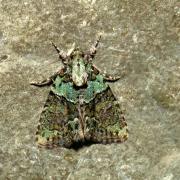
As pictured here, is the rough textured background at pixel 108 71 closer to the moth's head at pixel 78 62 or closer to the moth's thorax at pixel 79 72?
the moth's head at pixel 78 62

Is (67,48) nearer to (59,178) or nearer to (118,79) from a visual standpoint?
(118,79)

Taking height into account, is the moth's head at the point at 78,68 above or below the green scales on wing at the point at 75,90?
above

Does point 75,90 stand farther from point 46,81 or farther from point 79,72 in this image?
point 46,81

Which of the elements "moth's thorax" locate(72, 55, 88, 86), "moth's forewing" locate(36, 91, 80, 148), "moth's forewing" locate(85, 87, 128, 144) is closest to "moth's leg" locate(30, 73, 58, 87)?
"moth's forewing" locate(36, 91, 80, 148)

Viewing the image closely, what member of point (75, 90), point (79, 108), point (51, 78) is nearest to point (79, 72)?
point (75, 90)

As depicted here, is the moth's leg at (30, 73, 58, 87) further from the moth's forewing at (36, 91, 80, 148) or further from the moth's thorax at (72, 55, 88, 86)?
the moth's thorax at (72, 55, 88, 86)

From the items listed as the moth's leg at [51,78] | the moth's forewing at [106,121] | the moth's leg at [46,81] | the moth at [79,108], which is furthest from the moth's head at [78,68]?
the moth's forewing at [106,121]

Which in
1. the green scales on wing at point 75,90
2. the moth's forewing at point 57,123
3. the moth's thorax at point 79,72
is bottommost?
the moth's forewing at point 57,123

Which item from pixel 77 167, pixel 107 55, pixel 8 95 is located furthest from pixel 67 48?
pixel 77 167
